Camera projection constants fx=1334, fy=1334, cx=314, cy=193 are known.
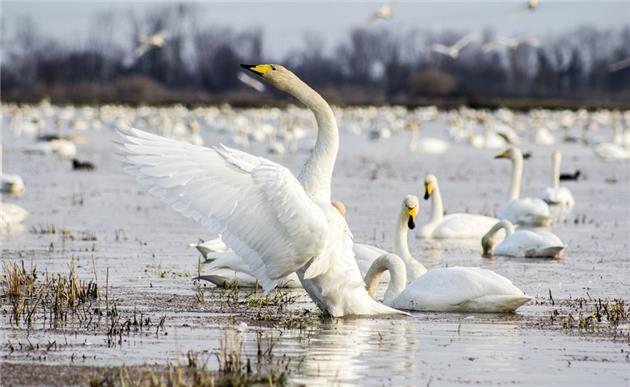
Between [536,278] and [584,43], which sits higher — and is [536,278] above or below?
below

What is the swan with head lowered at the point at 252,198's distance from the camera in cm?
810

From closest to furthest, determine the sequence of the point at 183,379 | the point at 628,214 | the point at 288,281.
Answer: the point at 183,379, the point at 288,281, the point at 628,214

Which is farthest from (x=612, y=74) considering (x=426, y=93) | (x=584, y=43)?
(x=426, y=93)

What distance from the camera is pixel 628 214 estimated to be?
768 inches

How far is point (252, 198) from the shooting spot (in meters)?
8.16

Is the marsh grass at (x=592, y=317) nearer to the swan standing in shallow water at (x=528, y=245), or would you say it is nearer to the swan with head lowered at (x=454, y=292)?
the swan with head lowered at (x=454, y=292)

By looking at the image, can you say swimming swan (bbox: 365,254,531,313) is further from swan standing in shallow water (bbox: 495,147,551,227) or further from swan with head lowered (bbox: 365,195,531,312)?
swan standing in shallow water (bbox: 495,147,551,227)

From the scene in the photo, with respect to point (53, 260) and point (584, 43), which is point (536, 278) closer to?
point (53, 260)

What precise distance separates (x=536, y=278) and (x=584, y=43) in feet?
413

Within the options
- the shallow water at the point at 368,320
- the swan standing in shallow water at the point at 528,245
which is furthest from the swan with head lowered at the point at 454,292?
the swan standing in shallow water at the point at 528,245

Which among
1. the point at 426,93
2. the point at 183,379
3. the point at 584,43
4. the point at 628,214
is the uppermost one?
the point at 584,43

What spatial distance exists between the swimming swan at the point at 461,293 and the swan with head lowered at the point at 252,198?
1.04 meters

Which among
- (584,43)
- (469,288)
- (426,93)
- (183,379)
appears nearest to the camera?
(183,379)

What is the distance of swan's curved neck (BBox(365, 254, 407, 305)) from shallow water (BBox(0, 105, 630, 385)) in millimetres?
438
